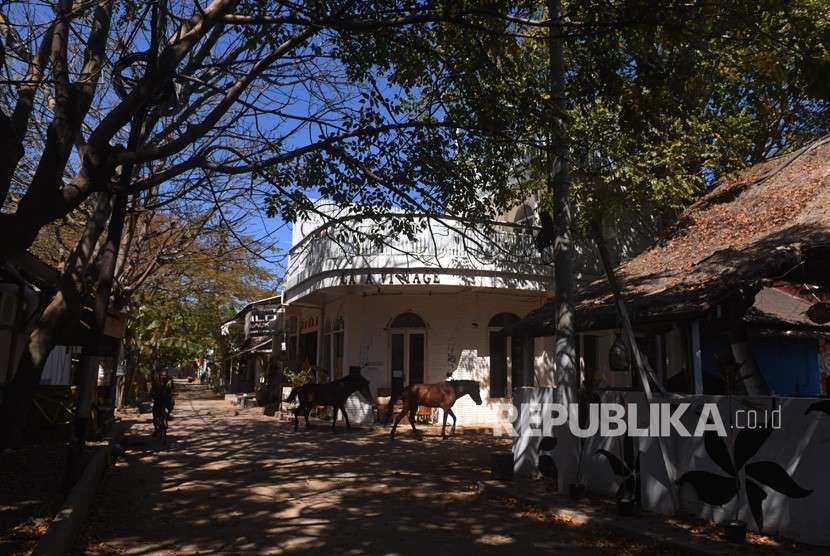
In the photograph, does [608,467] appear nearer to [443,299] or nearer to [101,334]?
[101,334]

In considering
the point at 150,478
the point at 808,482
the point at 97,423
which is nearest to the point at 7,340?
the point at 97,423

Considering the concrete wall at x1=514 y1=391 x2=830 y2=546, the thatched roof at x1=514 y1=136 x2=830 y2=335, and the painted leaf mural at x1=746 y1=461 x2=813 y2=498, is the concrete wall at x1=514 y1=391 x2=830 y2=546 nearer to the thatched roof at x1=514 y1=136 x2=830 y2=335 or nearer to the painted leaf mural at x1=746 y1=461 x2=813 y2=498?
the painted leaf mural at x1=746 y1=461 x2=813 y2=498

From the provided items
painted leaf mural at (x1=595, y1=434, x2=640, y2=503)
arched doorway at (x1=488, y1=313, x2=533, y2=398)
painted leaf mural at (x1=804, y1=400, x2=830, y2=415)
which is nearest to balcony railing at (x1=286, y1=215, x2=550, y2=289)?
arched doorway at (x1=488, y1=313, x2=533, y2=398)

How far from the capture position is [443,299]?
1897cm

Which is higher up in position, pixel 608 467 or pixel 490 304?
pixel 490 304

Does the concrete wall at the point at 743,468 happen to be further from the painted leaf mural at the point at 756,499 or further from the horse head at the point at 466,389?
the horse head at the point at 466,389

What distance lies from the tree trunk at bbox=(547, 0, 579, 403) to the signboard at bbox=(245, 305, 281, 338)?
1846 centimetres

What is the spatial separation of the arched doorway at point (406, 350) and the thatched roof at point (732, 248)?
6007mm

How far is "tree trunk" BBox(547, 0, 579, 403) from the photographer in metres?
9.06

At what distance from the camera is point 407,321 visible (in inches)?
754

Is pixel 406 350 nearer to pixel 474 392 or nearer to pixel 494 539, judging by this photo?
pixel 474 392

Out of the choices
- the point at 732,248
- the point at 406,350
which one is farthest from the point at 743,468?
the point at 406,350

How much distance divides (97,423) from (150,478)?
4.99 meters

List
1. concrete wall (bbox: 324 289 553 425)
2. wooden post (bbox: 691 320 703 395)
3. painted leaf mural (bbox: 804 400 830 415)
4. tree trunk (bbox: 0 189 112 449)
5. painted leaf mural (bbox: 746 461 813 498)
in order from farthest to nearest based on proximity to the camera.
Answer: concrete wall (bbox: 324 289 553 425)
wooden post (bbox: 691 320 703 395)
tree trunk (bbox: 0 189 112 449)
painted leaf mural (bbox: 746 461 813 498)
painted leaf mural (bbox: 804 400 830 415)
